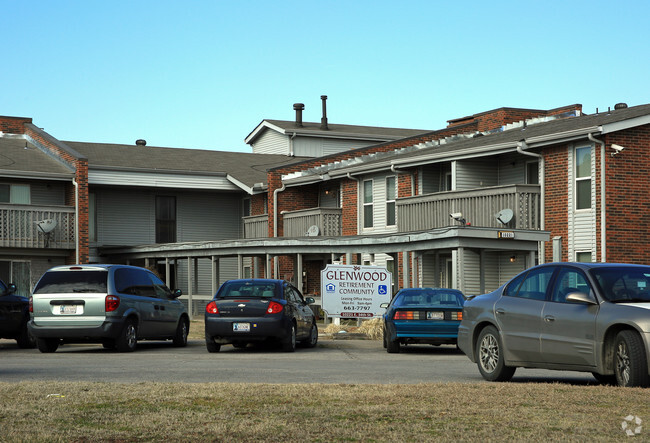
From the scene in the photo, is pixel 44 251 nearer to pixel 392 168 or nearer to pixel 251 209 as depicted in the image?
pixel 251 209

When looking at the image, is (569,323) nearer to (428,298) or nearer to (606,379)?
(606,379)

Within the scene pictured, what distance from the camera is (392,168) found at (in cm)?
3303

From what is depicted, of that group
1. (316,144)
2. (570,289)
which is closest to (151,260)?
(316,144)

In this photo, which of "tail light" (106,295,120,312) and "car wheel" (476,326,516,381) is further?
"tail light" (106,295,120,312)

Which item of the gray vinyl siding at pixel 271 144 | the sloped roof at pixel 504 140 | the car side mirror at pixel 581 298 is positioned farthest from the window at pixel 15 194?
the car side mirror at pixel 581 298

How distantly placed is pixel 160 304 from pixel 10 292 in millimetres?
3059

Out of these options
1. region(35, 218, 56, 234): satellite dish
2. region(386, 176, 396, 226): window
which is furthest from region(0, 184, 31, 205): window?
region(386, 176, 396, 226): window

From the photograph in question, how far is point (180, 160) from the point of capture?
4397 centimetres

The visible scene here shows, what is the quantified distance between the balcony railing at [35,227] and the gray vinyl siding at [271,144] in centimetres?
1345

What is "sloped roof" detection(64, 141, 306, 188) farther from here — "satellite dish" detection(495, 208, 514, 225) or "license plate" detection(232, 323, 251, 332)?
"license plate" detection(232, 323, 251, 332)

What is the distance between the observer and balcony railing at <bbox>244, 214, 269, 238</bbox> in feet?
132

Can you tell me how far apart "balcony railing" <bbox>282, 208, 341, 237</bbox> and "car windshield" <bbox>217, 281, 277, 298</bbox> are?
51.4ft

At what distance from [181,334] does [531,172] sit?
41.1 feet

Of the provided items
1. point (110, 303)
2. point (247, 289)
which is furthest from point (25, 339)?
point (247, 289)
